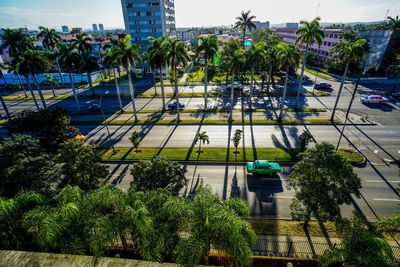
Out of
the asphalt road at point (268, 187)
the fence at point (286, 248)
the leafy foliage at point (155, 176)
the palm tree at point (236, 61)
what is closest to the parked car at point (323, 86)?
the palm tree at point (236, 61)

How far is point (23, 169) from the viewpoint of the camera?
15.9m

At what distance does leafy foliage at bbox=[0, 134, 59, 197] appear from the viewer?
15.6m

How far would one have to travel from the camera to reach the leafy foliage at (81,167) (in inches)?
726

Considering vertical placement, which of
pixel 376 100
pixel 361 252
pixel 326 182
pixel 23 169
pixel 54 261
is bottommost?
pixel 376 100

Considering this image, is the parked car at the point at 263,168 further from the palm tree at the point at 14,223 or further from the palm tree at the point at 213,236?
the palm tree at the point at 14,223

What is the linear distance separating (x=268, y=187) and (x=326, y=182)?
9944mm

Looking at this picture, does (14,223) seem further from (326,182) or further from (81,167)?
(326,182)

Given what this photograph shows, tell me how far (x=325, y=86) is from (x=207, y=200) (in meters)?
64.7

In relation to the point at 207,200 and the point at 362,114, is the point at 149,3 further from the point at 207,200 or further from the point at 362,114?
the point at 207,200

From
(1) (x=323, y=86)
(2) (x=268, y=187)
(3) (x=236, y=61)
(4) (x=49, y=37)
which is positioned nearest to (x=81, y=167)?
(2) (x=268, y=187)

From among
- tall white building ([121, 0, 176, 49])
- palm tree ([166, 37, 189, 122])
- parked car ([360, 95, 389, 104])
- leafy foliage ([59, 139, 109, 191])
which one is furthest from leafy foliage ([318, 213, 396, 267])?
tall white building ([121, 0, 176, 49])

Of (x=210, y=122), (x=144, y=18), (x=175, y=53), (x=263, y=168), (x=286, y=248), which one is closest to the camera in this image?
(x=286, y=248)

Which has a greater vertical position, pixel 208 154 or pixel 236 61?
pixel 236 61

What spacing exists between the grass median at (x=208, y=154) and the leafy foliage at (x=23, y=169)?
45.9 feet
